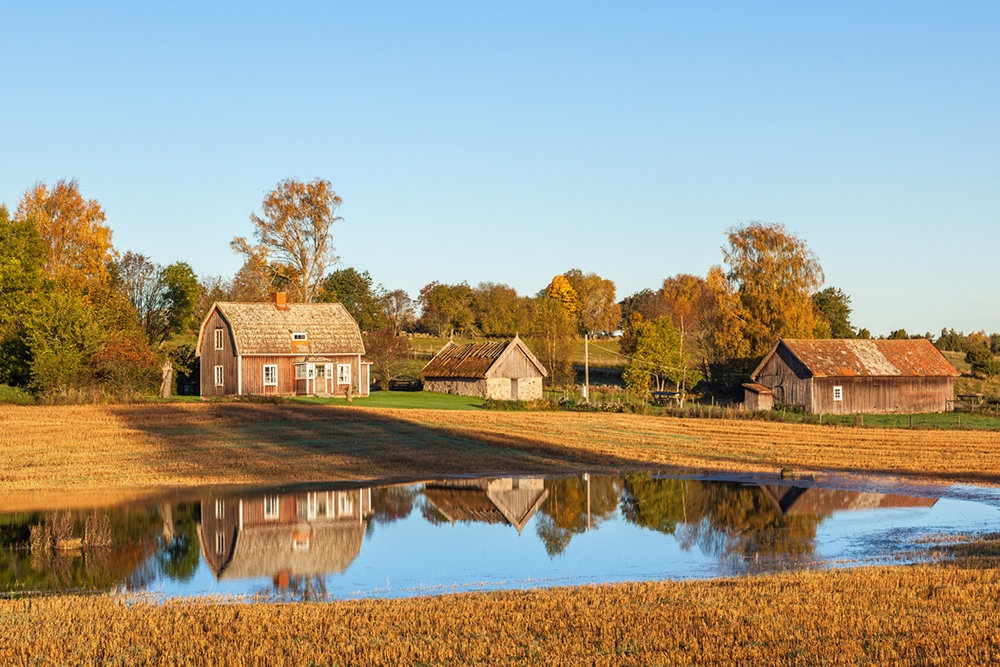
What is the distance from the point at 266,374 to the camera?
230 feet

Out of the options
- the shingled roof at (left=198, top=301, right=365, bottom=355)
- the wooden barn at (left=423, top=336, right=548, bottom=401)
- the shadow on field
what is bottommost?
the shadow on field

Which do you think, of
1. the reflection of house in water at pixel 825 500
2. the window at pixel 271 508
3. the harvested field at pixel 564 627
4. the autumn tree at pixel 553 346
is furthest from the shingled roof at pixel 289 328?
the harvested field at pixel 564 627

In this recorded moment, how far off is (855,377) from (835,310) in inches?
1809

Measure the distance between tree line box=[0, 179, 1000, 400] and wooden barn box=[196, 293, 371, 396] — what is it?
298cm

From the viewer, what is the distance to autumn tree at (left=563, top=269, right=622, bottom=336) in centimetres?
16357

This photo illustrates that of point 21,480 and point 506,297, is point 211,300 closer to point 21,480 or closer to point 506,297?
point 506,297

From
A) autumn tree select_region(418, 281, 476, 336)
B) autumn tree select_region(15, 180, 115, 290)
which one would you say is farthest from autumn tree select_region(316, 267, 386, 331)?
autumn tree select_region(418, 281, 476, 336)

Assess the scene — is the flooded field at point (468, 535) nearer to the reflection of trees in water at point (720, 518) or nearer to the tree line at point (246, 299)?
the reflection of trees in water at point (720, 518)

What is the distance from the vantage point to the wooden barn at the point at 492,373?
76.3 meters

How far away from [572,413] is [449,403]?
9.31 m

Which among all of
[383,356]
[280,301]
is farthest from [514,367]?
[280,301]

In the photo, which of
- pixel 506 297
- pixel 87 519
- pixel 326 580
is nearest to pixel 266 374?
pixel 87 519

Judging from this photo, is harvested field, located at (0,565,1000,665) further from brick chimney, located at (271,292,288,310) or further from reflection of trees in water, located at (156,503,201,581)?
brick chimney, located at (271,292,288,310)

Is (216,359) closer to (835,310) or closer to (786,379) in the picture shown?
(786,379)
